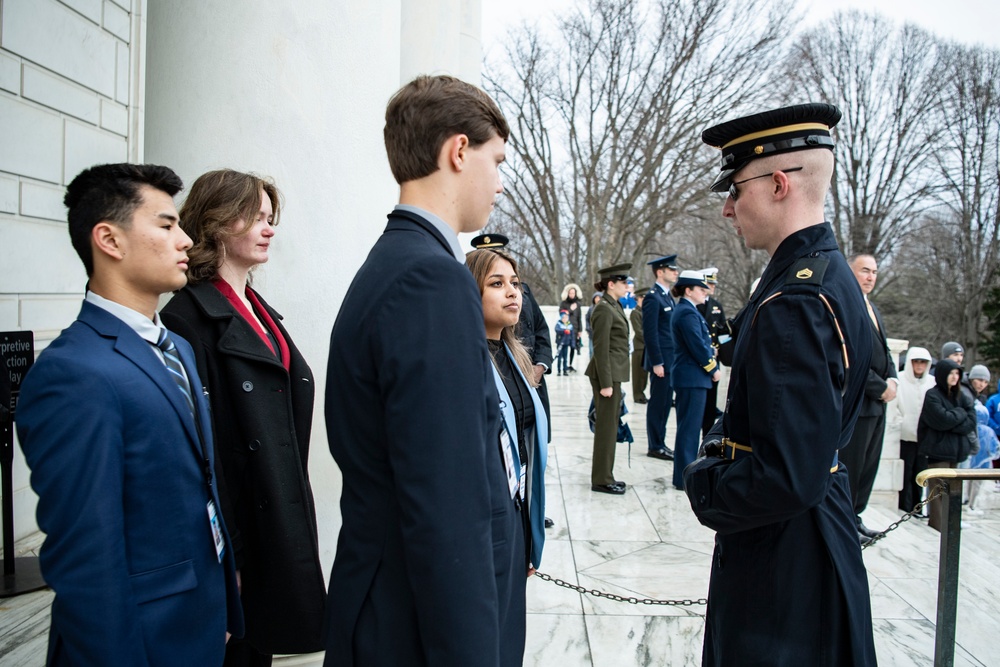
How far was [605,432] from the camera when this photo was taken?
6.89m

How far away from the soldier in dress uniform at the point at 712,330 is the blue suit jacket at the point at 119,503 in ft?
17.8

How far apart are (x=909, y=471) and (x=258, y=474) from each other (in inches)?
320

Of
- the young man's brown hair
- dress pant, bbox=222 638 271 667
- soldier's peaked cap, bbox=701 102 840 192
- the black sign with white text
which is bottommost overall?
dress pant, bbox=222 638 271 667

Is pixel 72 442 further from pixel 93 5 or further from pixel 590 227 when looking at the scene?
pixel 590 227

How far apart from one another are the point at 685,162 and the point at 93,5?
22.2 meters

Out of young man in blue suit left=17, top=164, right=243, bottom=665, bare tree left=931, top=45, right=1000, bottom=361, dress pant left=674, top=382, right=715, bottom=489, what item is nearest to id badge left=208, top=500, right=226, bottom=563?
young man in blue suit left=17, top=164, right=243, bottom=665

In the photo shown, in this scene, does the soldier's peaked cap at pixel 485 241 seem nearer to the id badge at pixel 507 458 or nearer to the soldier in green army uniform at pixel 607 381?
the soldier in green army uniform at pixel 607 381

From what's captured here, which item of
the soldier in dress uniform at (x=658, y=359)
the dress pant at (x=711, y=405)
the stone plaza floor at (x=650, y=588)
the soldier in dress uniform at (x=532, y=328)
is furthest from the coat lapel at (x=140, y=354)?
the soldier in dress uniform at (x=658, y=359)

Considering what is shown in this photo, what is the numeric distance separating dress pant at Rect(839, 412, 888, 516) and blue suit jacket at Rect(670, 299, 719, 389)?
203 cm

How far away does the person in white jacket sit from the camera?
8172mm

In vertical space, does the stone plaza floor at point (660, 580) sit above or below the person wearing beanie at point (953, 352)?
below

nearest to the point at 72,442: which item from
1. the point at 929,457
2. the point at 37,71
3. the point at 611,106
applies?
the point at 37,71

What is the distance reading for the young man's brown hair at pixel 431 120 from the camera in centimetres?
163

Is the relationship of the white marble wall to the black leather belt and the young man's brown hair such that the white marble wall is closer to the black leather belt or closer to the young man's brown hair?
the young man's brown hair
